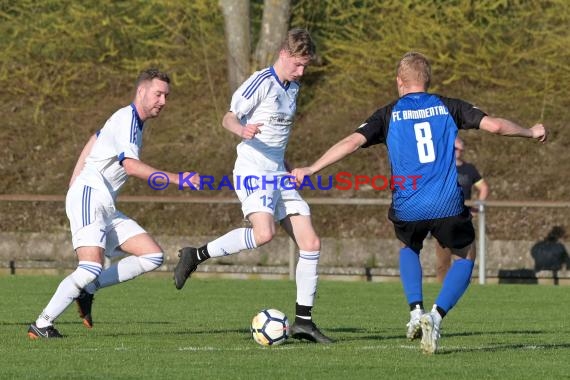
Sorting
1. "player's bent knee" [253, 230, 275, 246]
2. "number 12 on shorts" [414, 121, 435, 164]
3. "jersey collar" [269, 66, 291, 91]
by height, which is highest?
"jersey collar" [269, 66, 291, 91]

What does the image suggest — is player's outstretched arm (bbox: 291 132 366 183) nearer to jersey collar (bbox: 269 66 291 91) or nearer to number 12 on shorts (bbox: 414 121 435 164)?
number 12 on shorts (bbox: 414 121 435 164)

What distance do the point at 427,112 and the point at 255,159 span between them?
1596 millimetres

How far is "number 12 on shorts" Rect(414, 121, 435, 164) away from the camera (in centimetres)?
844

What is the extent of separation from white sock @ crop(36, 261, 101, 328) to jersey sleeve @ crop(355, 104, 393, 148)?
208 cm

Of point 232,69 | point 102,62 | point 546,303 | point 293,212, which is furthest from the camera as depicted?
point 102,62

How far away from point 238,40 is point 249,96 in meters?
14.4

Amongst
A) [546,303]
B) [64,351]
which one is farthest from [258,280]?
[64,351]

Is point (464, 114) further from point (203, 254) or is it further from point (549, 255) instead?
point (549, 255)

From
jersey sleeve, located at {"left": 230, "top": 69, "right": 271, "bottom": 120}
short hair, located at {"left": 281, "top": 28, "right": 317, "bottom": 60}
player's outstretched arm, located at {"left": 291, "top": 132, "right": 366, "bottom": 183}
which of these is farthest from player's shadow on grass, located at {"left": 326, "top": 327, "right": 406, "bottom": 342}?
short hair, located at {"left": 281, "top": 28, "right": 317, "bottom": 60}

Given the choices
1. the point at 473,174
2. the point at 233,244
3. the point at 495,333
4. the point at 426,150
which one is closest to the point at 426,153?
the point at 426,150

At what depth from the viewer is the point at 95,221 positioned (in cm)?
934

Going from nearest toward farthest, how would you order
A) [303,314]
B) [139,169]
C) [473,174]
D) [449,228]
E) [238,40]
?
[449,228] → [139,169] → [303,314] → [473,174] → [238,40]

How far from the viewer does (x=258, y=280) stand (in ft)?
61.2

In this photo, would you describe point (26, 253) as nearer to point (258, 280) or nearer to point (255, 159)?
point (258, 280)
